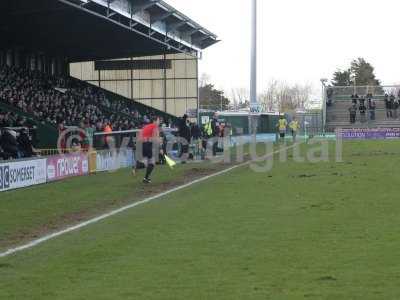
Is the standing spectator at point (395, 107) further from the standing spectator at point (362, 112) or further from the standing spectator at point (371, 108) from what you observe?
the standing spectator at point (362, 112)

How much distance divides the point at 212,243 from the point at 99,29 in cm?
3367

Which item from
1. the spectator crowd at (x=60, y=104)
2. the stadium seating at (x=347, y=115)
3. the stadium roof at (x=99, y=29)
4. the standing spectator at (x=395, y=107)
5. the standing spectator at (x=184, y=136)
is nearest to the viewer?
the standing spectator at (x=184, y=136)

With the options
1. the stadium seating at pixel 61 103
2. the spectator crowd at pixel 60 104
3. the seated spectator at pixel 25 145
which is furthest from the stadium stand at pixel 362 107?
the seated spectator at pixel 25 145

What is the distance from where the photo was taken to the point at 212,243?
32.0ft

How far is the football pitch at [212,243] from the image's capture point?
7117 mm

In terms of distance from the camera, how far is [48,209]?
589 inches

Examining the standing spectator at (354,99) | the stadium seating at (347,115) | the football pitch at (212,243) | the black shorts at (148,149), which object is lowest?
the football pitch at (212,243)

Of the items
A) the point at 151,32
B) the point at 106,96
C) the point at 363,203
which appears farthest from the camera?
the point at 106,96

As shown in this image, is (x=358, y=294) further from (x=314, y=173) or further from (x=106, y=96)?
(x=106, y=96)

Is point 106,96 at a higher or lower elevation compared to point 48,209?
higher

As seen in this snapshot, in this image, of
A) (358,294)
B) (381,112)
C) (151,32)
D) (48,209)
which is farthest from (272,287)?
(381,112)

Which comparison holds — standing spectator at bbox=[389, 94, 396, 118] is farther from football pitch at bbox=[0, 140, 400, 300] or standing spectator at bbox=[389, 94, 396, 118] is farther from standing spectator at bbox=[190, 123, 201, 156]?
football pitch at bbox=[0, 140, 400, 300]

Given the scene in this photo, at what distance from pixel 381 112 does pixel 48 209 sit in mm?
44830

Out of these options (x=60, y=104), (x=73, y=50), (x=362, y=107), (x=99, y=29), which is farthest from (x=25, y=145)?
(x=362, y=107)
